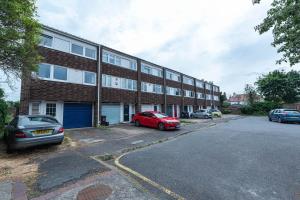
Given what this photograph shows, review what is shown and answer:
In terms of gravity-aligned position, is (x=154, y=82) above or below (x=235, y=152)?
above

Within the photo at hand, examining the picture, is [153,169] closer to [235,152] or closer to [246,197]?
[246,197]

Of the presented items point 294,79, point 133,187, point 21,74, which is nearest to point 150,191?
point 133,187

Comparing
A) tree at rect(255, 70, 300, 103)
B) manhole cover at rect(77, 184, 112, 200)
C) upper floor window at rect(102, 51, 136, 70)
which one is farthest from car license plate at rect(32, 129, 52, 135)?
tree at rect(255, 70, 300, 103)

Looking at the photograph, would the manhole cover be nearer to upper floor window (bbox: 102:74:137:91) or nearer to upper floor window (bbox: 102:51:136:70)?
upper floor window (bbox: 102:74:137:91)

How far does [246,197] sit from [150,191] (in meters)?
1.93

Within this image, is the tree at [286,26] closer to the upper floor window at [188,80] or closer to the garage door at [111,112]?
the garage door at [111,112]

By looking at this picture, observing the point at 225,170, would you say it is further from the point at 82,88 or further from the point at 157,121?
the point at 82,88

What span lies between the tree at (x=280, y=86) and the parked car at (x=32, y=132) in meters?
47.6

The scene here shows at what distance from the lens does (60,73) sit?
14297 millimetres

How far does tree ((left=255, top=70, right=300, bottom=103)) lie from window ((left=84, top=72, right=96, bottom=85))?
4198cm

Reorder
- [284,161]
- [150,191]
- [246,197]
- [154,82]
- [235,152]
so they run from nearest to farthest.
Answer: [246,197]
[150,191]
[284,161]
[235,152]
[154,82]

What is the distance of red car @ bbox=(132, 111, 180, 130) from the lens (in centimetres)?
1406

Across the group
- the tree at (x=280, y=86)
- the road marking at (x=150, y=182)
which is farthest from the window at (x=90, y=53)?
the tree at (x=280, y=86)

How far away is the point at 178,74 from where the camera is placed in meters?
31.9
